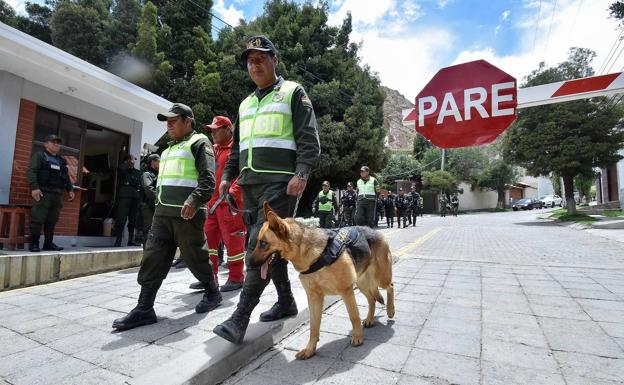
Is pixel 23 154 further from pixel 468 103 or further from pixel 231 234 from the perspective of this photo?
pixel 468 103

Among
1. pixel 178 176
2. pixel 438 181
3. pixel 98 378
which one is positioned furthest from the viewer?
pixel 438 181

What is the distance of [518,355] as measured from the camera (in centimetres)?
246

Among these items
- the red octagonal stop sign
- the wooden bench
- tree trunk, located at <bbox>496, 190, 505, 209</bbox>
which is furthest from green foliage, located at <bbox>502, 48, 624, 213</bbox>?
tree trunk, located at <bbox>496, 190, 505, 209</bbox>

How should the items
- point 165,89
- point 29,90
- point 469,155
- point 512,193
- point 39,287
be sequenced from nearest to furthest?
1. point 39,287
2. point 29,90
3. point 165,89
4. point 469,155
5. point 512,193

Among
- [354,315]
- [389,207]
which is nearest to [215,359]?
[354,315]

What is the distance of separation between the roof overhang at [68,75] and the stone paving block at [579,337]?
7.61 m

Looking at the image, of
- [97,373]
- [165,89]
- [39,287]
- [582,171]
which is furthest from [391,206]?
[97,373]

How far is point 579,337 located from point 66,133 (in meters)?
9.25

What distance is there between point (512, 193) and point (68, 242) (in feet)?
225

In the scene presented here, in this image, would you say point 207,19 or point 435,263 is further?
point 207,19

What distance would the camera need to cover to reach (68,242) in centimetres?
723

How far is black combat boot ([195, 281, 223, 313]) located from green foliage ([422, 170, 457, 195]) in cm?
3764

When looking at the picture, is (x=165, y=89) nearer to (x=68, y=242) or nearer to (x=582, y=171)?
(x=68, y=242)

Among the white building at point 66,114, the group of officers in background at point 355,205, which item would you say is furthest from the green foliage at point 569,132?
the white building at point 66,114
